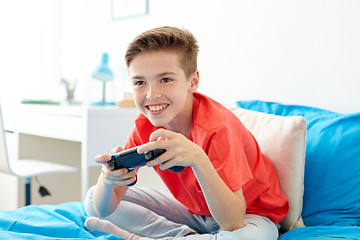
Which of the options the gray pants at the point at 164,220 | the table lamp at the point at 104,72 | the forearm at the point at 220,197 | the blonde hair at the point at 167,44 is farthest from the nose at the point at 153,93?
the table lamp at the point at 104,72

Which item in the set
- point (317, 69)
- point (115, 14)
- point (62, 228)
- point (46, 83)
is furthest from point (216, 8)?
point (46, 83)

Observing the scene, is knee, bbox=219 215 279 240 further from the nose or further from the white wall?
the white wall

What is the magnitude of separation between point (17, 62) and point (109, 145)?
1.47 m

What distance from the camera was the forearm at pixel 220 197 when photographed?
0.93 m

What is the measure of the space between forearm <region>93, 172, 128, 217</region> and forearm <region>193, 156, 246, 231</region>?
1.02 feet

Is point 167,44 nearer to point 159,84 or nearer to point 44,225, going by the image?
point 159,84

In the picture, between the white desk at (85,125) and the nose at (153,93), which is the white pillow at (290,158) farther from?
the white desk at (85,125)

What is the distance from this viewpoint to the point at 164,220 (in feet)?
3.86

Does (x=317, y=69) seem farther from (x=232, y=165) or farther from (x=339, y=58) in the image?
(x=232, y=165)

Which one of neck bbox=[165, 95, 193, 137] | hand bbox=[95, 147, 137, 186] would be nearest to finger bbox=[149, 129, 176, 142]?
hand bbox=[95, 147, 137, 186]

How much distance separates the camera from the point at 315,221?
3.92 ft

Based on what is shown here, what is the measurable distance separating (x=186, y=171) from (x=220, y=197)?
0.23 meters

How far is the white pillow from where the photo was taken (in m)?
1.20

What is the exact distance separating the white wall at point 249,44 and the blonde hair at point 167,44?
26.4 inches
